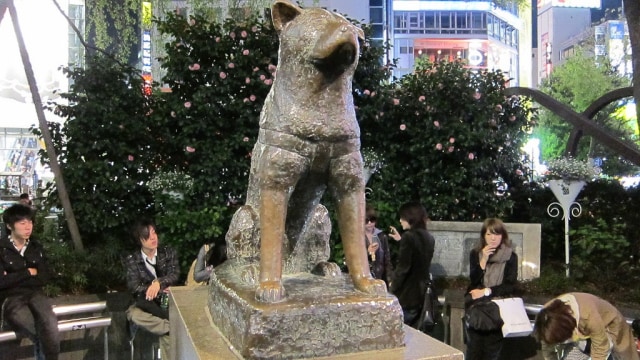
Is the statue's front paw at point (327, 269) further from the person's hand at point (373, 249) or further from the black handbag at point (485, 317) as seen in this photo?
the person's hand at point (373, 249)

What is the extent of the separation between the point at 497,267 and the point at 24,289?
3157mm

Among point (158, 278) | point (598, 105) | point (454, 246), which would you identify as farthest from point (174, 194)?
point (598, 105)

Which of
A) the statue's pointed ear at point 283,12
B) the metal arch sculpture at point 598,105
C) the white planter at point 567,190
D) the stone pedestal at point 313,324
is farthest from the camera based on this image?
the metal arch sculpture at point 598,105

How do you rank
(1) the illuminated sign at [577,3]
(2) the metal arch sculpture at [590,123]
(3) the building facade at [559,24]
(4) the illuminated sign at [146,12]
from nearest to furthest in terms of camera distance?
(2) the metal arch sculpture at [590,123], (4) the illuminated sign at [146,12], (3) the building facade at [559,24], (1) the illuminated sign at [577,3]

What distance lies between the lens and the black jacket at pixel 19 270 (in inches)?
143

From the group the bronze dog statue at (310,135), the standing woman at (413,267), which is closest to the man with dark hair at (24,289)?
the standing woman at (413,267)

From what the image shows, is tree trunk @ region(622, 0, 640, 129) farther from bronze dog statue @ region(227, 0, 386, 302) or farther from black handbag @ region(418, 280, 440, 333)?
bronze dog statue @ region(227, 0, 386, 302)

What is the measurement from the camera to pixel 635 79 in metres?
5.25

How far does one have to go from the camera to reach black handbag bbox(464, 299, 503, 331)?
11.4 ft

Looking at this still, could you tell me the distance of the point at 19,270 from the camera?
367 cm

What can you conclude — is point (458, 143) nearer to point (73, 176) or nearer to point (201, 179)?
point (201, 179)

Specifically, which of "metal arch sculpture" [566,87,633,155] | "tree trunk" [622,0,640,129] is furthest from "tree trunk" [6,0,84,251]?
"metal arch sculpture" [566,87,633,155]

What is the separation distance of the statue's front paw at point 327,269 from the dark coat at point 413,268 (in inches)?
75.5

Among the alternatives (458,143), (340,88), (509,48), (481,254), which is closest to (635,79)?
(458,143)
